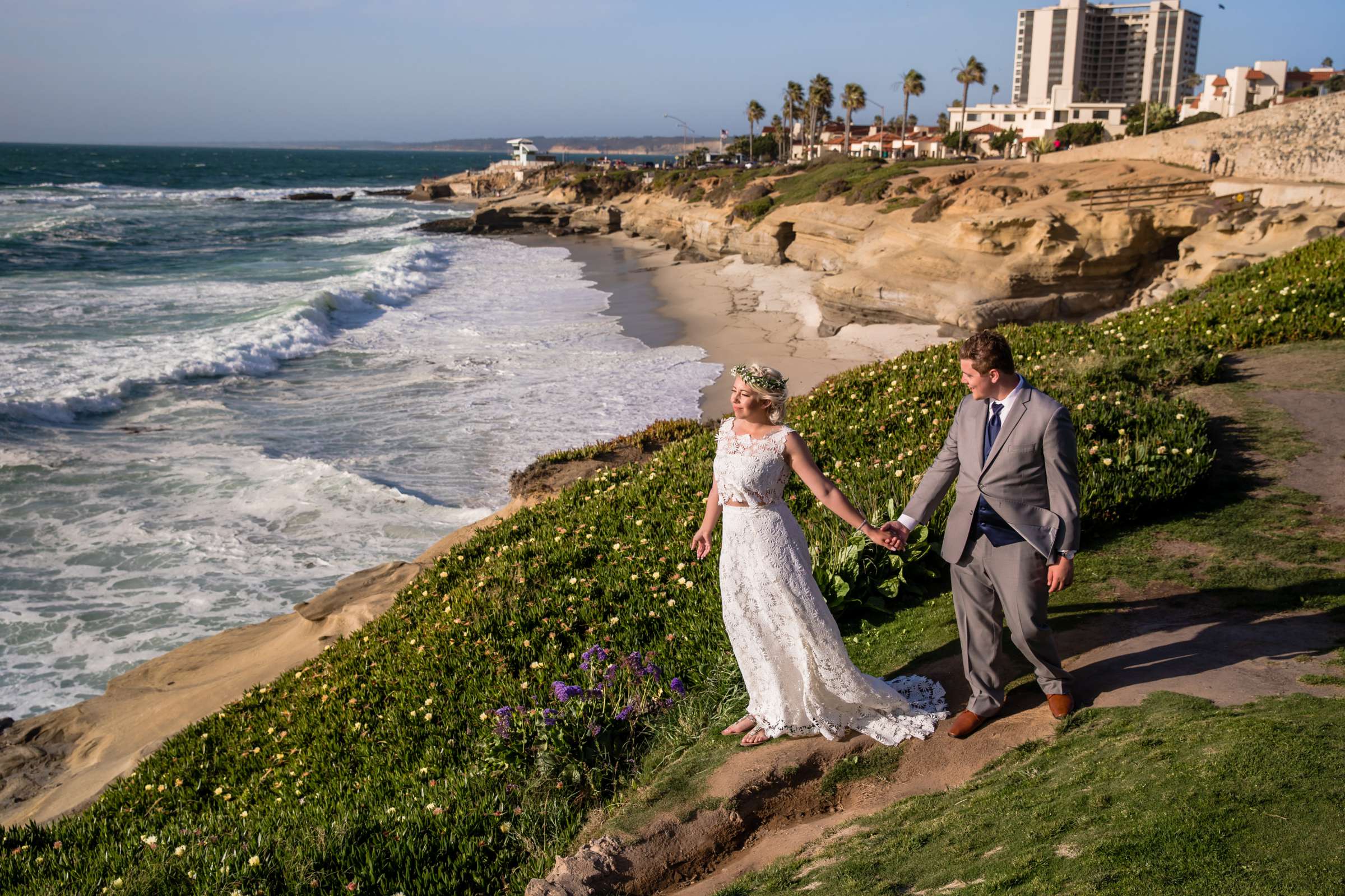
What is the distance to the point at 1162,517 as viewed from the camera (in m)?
7.61

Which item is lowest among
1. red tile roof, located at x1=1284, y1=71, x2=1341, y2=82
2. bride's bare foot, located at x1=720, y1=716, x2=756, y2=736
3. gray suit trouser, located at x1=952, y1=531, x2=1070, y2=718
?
bride's bare foot, located at x1=720, y1=716, x2=756, y2=736

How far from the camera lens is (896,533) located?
199 inches

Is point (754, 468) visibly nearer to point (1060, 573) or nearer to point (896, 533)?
point (896, 533)

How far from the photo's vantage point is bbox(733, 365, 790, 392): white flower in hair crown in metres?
4.84

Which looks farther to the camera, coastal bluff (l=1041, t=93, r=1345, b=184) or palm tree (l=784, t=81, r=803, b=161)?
palm tree (l=784, t=81, r=803, b=161)

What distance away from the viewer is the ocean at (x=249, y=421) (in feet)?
37.9

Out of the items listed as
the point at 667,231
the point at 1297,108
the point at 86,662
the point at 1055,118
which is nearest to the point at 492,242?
the point at 667,231

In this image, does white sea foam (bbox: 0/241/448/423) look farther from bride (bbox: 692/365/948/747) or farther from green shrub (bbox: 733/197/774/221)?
bride (bbox: 692/365/948/747)

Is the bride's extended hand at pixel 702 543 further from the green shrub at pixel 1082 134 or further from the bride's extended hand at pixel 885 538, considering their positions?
the green shrub at pixel 1082 134

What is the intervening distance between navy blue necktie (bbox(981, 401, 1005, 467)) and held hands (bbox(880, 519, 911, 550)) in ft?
1.81

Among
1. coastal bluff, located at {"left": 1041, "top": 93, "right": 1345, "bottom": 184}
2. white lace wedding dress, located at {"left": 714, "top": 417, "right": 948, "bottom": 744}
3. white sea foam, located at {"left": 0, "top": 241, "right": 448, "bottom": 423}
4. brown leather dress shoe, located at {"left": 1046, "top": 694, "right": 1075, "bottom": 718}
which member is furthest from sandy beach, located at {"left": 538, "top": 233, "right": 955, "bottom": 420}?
brown leather dress shoe, located at {"left": 1046, "top": 694, "right": 1075, "bottom": 718}

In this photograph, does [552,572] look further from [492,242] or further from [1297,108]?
[492,242]

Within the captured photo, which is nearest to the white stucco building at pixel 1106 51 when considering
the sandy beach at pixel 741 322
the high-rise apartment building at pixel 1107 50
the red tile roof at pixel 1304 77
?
the high-rise apartment building at pixel 1107 50

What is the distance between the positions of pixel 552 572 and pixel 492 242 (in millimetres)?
57531
